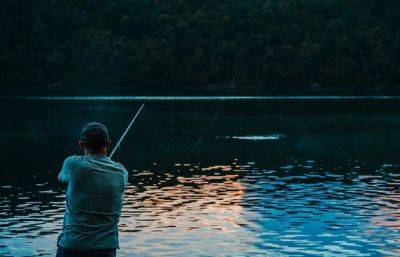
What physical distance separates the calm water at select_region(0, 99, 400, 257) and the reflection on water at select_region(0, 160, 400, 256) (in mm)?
52

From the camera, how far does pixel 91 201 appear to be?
9.05m

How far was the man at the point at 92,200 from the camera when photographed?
351 inches

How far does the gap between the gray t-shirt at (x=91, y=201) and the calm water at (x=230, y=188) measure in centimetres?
1913

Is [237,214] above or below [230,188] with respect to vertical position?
above

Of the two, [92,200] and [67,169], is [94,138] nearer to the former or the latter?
[67,169]

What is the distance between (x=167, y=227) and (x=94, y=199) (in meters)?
25.1

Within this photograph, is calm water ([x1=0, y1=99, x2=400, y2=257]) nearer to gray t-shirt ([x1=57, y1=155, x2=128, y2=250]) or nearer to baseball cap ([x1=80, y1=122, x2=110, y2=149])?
gray t-shirt ([x1=57, y1=155, x2=128, y2=250])

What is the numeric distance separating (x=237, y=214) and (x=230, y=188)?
1063cm

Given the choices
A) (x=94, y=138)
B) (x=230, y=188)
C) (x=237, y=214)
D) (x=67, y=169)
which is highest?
(x=94, y=138)

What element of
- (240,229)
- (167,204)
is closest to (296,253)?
(240,229)

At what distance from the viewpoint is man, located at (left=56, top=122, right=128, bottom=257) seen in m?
8.91

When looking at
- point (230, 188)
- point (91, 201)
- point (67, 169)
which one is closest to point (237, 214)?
point (230, 188)

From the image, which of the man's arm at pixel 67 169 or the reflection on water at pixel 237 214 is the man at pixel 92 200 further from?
the reflection on water at pixel 237 214

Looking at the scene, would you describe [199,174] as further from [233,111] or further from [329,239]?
[233,111]
